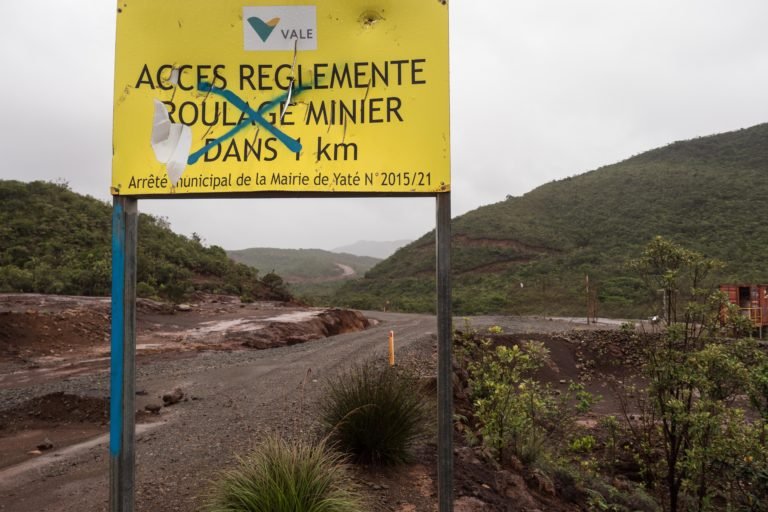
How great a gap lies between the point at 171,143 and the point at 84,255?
24.6 meters

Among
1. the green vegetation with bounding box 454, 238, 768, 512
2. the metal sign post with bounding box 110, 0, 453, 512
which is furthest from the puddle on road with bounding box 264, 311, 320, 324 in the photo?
the metal sign post with bounding box 110, 0, 453, 512

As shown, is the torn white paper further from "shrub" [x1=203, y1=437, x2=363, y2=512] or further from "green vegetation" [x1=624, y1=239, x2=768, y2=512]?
"green vegetation" [x1=624, y1=239, x2=768, y2=512]

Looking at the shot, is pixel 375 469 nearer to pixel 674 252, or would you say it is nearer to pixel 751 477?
pixel 751 477

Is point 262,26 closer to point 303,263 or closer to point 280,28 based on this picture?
point 280,28

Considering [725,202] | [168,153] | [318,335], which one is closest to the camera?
[168,153]

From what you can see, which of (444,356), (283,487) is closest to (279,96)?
(444,356)

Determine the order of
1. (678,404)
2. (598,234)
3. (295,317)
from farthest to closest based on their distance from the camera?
(598,234), (295,317), (678,404)

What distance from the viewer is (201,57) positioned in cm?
264

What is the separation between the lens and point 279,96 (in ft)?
8.61

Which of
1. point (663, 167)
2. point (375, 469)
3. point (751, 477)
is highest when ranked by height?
point (663, 167)

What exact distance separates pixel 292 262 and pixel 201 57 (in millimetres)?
121846

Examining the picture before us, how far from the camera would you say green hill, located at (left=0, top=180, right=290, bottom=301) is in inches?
774

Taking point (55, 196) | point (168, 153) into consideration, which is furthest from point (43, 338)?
point (55, 196)

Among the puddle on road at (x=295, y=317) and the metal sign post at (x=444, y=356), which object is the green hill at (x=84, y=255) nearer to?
the puddle on road at (x=295, y=317)
